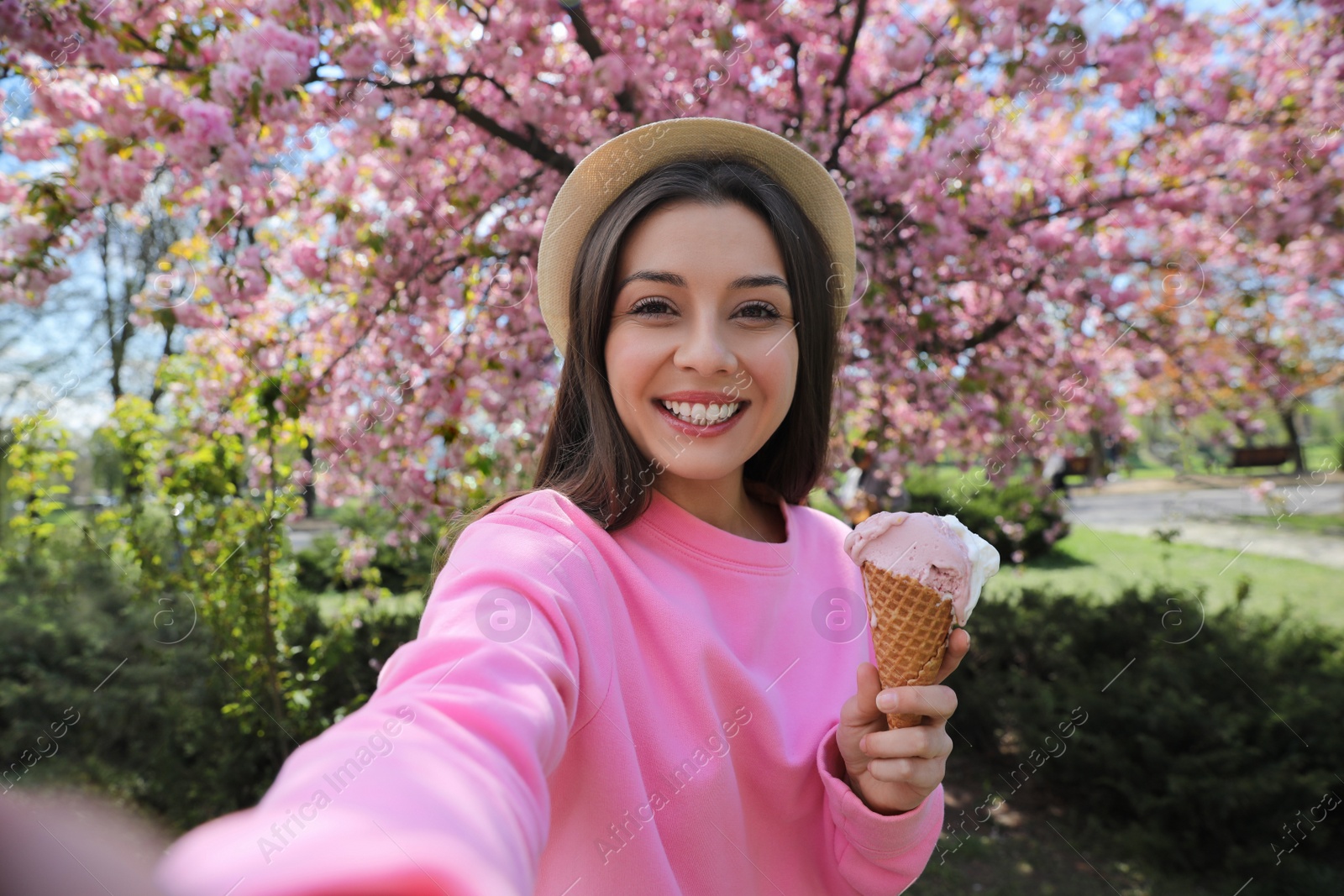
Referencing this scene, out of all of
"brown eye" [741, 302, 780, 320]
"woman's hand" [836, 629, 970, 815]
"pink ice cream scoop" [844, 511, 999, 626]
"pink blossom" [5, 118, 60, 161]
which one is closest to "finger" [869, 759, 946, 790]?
"woman's hand" [836, 629, 970, 815]

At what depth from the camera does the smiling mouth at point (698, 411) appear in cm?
145

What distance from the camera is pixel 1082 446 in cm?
622

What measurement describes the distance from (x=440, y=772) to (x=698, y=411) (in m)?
0.91

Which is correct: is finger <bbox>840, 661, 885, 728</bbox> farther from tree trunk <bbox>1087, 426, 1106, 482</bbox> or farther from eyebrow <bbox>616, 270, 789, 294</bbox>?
tree trunk <bbox>1087, 426, 1106, 482</bbox>

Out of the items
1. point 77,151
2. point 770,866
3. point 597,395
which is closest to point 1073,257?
point 597,395

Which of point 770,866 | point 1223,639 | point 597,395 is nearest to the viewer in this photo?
point 770,866

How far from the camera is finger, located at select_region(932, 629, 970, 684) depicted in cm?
128

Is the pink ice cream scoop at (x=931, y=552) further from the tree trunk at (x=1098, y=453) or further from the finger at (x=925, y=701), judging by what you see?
the tree trunk at (x=1098, y=453)

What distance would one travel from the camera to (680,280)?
143cm

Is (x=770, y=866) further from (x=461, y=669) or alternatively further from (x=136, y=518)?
(x=136, y=518)

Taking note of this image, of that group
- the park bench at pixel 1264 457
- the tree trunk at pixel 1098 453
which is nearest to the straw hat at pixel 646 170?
the tree trunk at pixel 1098 453

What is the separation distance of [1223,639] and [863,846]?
177 inches

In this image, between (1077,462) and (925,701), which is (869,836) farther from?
(1077,462)

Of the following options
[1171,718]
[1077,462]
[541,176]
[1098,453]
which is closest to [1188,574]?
[1077,462]
